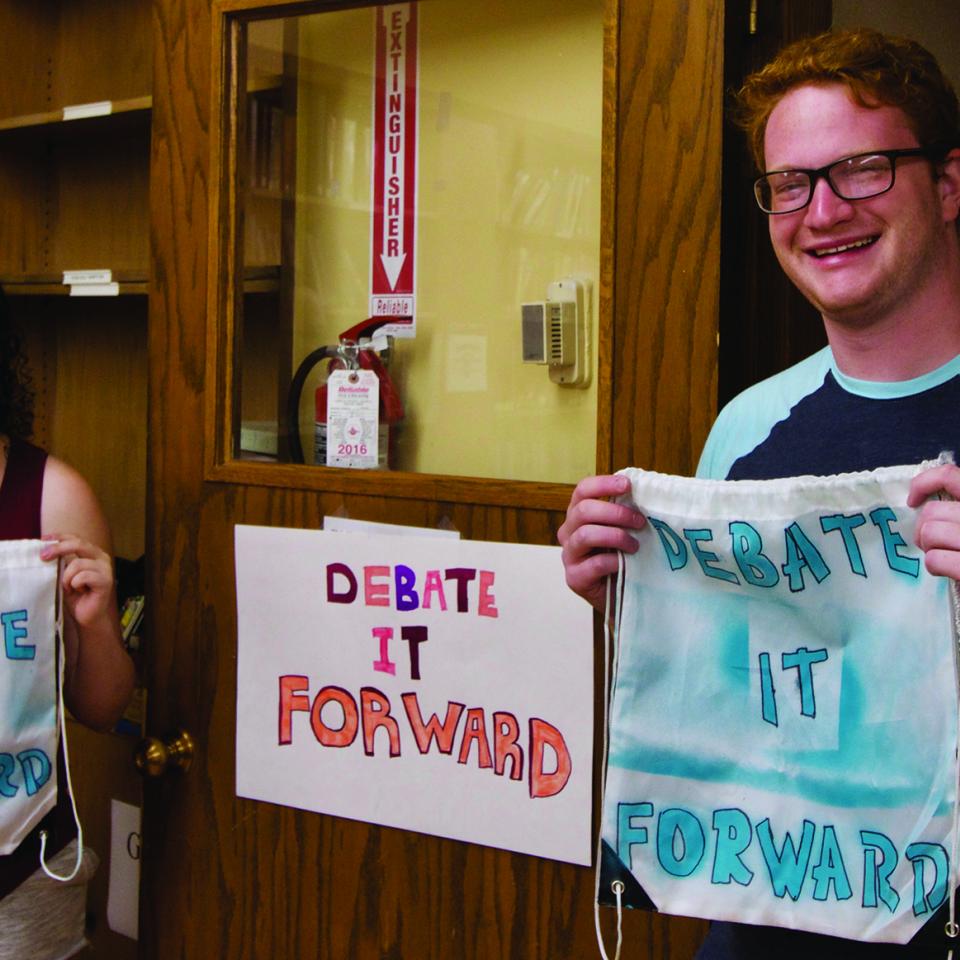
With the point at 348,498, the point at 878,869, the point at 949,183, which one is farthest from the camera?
the point at 348,498

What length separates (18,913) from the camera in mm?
1609

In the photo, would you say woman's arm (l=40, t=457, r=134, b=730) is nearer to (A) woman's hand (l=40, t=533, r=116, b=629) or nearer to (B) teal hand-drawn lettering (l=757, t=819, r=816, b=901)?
(A) woman's hand (l=40, t=533, r=116, b=629)

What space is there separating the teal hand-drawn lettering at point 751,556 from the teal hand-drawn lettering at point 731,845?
8.5 inches

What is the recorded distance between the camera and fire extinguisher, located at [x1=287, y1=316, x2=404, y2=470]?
175 cm

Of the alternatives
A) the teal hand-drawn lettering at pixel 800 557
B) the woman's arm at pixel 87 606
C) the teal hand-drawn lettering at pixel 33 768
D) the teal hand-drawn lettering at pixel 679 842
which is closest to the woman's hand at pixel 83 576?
the woman's arm at pixel 87 606

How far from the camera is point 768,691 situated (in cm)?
112

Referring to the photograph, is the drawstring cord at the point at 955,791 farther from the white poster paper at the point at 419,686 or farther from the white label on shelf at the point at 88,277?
the white label on shelf at the point at 88,277

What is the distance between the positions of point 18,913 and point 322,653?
51cm

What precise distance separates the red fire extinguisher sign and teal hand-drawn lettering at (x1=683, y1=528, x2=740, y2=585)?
757 millimetres

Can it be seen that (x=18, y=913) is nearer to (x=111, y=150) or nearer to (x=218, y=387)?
(x=218, y=387)

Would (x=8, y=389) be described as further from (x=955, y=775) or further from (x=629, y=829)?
(x=955, y=775)

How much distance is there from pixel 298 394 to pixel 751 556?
898mm

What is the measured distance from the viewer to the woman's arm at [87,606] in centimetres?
157

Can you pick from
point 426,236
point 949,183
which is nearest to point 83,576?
point 426,236
